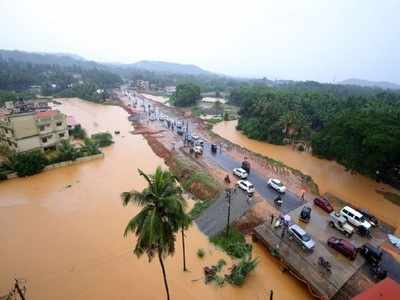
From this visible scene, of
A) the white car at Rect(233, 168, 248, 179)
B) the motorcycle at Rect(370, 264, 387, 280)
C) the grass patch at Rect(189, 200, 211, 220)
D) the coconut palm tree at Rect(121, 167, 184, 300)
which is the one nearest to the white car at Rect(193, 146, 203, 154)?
the white car at Rect(233, 168, 248, 179)

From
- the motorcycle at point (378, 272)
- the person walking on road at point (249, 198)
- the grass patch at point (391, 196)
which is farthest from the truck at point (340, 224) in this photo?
the grass patch at point (391, 196)

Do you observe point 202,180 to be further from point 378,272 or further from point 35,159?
point 35,159

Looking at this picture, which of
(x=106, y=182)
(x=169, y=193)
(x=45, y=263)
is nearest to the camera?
(x=169, y=193)

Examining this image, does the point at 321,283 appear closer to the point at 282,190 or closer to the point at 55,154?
the point at 282,190

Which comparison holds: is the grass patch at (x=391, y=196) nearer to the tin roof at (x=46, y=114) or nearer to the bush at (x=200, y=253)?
the bush at (x=200, y=253)

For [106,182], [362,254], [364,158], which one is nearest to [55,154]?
[106,182]

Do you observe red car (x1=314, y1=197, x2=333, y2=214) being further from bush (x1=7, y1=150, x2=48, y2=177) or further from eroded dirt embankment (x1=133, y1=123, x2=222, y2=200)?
bush (x1=7, y1=150, x2=48, y2=177)
